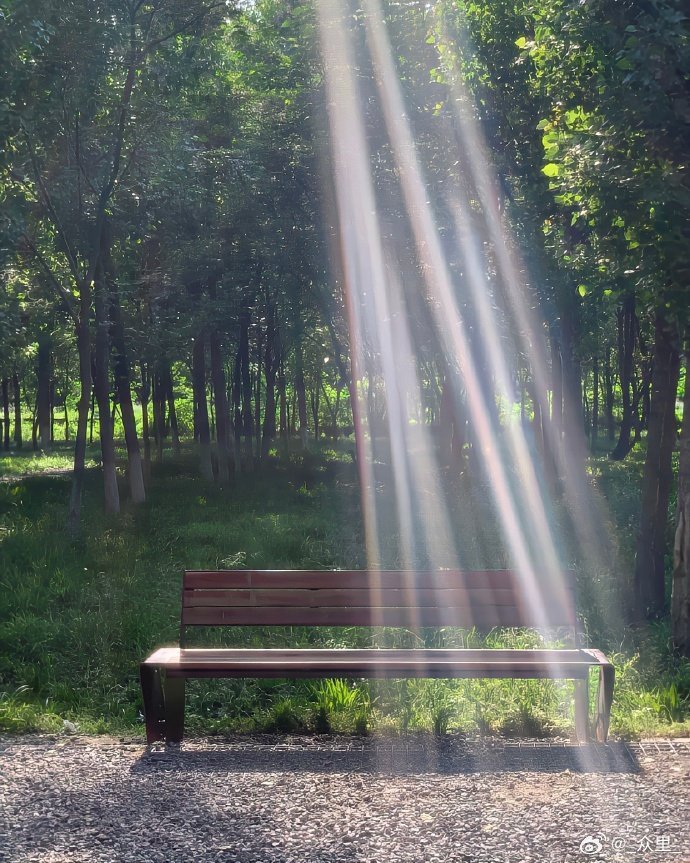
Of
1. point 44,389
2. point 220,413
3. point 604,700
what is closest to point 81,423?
point 220,413

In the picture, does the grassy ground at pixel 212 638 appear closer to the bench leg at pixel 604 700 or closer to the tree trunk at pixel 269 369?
the bench leg at pixel 604 700

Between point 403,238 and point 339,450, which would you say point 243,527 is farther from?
point 339,450

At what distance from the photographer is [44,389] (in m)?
38.3

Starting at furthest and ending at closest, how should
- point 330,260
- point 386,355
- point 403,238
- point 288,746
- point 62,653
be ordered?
point 386,355 → point 330,260 → point 403,238 → point 62,653 → point 288,746

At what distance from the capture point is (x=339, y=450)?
149 ft

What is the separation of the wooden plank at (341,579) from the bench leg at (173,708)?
2.40 feet

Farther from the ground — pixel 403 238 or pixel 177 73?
pixel 177 73

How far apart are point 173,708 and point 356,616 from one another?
130cm

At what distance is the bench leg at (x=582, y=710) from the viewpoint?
18.1ft

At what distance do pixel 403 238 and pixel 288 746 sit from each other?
15884mm

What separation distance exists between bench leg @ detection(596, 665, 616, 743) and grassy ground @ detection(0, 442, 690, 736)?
10.3 inches

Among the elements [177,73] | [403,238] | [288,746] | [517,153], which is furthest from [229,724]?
[403,238]

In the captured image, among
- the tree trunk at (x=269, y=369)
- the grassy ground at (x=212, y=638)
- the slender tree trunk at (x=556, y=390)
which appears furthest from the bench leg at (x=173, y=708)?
the tree trunk at (x=269, y=369)

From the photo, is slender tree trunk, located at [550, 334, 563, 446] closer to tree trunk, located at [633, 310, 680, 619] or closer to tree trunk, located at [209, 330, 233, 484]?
tree trunk, located at [209, 330, 233, 484]
